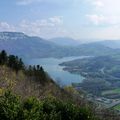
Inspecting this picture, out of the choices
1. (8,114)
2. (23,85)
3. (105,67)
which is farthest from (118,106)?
(105,67)

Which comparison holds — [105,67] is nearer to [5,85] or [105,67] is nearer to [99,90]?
[99,90]

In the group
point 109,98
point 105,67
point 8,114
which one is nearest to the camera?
point 8,114

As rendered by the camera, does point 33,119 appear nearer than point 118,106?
Yes

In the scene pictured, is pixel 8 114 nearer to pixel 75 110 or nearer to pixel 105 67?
pixel 75 110

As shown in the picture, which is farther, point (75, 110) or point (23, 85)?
point (23, 85)

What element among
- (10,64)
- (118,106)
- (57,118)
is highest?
(10,64)

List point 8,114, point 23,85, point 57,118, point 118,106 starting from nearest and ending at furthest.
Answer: point 8,114 < point 57,118 < point 23,85 < point 118,106

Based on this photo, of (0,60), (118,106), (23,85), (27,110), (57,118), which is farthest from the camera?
(118,106)

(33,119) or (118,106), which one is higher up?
(33,119)

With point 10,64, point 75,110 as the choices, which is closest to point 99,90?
point 10,64
